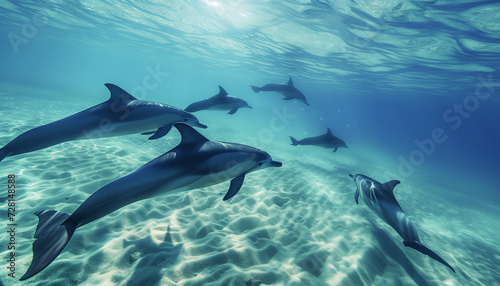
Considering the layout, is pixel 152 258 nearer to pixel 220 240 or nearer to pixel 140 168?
pixel 220 240

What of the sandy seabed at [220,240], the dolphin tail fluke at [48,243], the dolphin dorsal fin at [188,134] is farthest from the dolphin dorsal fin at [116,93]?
the sandy seabed at [220,240]

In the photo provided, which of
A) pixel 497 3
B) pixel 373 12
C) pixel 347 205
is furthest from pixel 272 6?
pixel 347 205

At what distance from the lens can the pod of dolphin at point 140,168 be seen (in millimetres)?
2441

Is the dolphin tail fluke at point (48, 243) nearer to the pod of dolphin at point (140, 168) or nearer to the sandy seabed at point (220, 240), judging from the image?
the pod of dolphin at point (140, 168)

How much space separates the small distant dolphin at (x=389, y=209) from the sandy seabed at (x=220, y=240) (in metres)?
0.78

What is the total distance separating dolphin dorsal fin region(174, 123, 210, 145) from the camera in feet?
10.5

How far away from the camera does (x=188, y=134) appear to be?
325 centimetres

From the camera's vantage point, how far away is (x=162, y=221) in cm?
468

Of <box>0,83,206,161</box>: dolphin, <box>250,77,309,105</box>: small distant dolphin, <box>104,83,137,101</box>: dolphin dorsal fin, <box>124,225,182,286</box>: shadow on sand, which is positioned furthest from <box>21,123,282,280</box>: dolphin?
<box>250,77,309,105</box>: small distant dolphin

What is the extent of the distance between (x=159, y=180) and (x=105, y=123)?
1.74 m

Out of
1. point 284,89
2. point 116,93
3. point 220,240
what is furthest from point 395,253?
point 284,89

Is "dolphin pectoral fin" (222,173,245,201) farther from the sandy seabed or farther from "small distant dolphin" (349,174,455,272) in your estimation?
"small distant dolphin" (349,174,455,272)

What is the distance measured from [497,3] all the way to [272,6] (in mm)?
10277

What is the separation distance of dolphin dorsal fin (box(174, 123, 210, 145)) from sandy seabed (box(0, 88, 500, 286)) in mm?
1947
